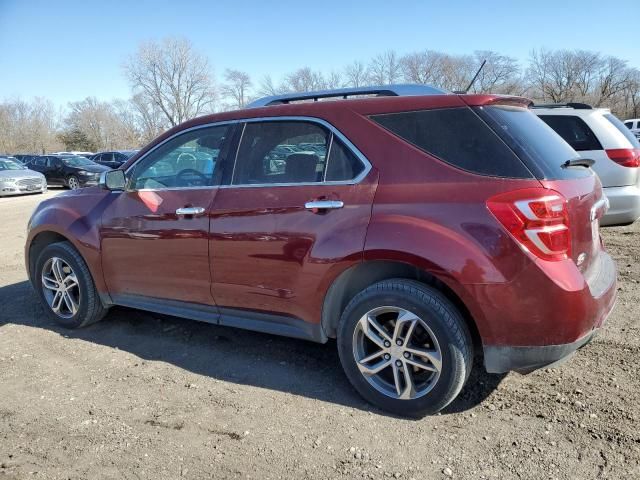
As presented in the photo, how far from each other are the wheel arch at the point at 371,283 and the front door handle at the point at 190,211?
1.12m

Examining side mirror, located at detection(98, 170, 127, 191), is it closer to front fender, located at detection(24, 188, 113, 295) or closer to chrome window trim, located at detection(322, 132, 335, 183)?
front fender, located at detection(24, 188, 113, 295)

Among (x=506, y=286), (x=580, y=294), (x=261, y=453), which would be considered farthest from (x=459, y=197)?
(x=261, y=453)

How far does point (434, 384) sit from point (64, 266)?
11.1 ft

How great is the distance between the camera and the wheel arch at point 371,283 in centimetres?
280

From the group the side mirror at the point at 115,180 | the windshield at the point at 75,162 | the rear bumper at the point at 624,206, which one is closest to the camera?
the side mirror at the point at 115,180

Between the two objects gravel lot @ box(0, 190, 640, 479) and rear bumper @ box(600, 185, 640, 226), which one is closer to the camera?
gravel lot @ box(0, 190, 640, 479)

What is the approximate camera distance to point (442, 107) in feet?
9.37

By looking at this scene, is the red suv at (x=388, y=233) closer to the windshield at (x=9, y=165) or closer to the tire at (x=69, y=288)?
the tire at (x=69, y=288)

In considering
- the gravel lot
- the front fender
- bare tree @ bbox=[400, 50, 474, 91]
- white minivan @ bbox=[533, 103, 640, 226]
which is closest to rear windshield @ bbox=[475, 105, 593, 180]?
the gravel lot

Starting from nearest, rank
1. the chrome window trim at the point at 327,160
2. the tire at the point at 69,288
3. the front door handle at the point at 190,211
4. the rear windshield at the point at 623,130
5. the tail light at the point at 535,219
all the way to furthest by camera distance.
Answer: the tail light at the point at 535,219 < the chrome window trim at the point at 327,160 < the front door handle at the point at 190,211 < the tire at the point at 69,288 < the rear windshield at the point at 623,130

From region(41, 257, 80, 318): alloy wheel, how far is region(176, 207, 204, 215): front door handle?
1.43 metres

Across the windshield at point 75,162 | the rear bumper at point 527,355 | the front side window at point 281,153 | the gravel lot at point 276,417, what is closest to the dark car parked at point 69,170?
the windshield at point 75,162

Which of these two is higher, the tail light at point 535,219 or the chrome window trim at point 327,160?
the chrome window trim at point 327,160

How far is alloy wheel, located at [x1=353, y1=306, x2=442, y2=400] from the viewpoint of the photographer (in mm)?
2797
